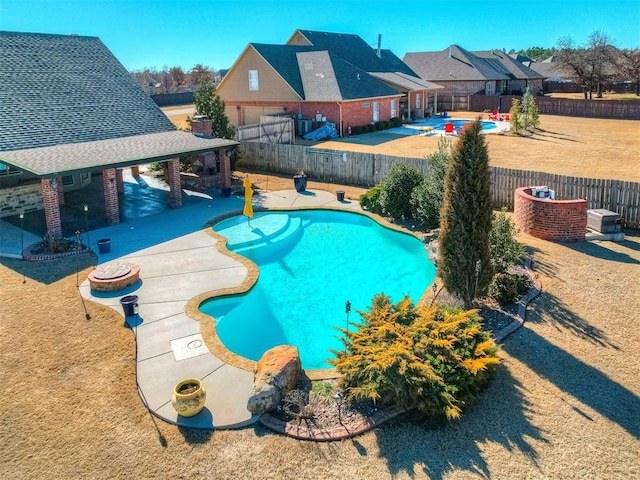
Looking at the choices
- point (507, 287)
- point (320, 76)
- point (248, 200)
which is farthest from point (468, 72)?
point (507, 287)

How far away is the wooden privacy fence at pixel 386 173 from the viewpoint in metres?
15.9

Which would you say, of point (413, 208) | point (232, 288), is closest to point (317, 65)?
point (413, 208)

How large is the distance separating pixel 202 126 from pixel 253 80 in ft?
53.4

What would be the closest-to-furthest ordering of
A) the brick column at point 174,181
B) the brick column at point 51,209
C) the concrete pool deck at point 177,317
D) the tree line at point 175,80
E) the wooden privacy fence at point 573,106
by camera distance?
1. the concrete pool deck at point 177,317
2. the brick column at point 51,209
3. the brick column at point 174,181
4. the wooden privacy fence at point 573,106
5. the tree line at point 175,80

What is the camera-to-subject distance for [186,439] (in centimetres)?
750

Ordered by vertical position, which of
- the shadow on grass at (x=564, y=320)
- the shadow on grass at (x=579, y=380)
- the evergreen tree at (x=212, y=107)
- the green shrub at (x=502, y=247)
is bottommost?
the shadow on grass at (x=579, y=380)

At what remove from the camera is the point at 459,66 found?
184 ft

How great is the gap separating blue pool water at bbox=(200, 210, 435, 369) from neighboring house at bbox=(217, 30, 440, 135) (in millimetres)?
18145

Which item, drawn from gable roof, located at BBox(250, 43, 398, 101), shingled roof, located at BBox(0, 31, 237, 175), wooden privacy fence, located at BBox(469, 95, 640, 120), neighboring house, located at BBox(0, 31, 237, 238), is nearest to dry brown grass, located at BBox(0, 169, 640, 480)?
neighboring house, located at BBox(0, 31, 237, 238)

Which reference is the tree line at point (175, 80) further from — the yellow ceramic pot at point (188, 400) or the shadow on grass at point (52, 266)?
the yellow ceramic pot at point (188, 400)

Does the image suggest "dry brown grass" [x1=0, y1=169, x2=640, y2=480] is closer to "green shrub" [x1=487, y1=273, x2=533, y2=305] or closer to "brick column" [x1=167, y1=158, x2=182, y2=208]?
"green shrub" [x1=487, y1=273, x2=533, y2=305]

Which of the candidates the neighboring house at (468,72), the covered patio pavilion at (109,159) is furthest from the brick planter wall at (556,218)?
the neighboring house at (468,72)

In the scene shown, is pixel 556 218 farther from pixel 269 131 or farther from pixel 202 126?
pixel 269 131

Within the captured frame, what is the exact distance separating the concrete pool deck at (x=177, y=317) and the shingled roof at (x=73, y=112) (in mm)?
2945
